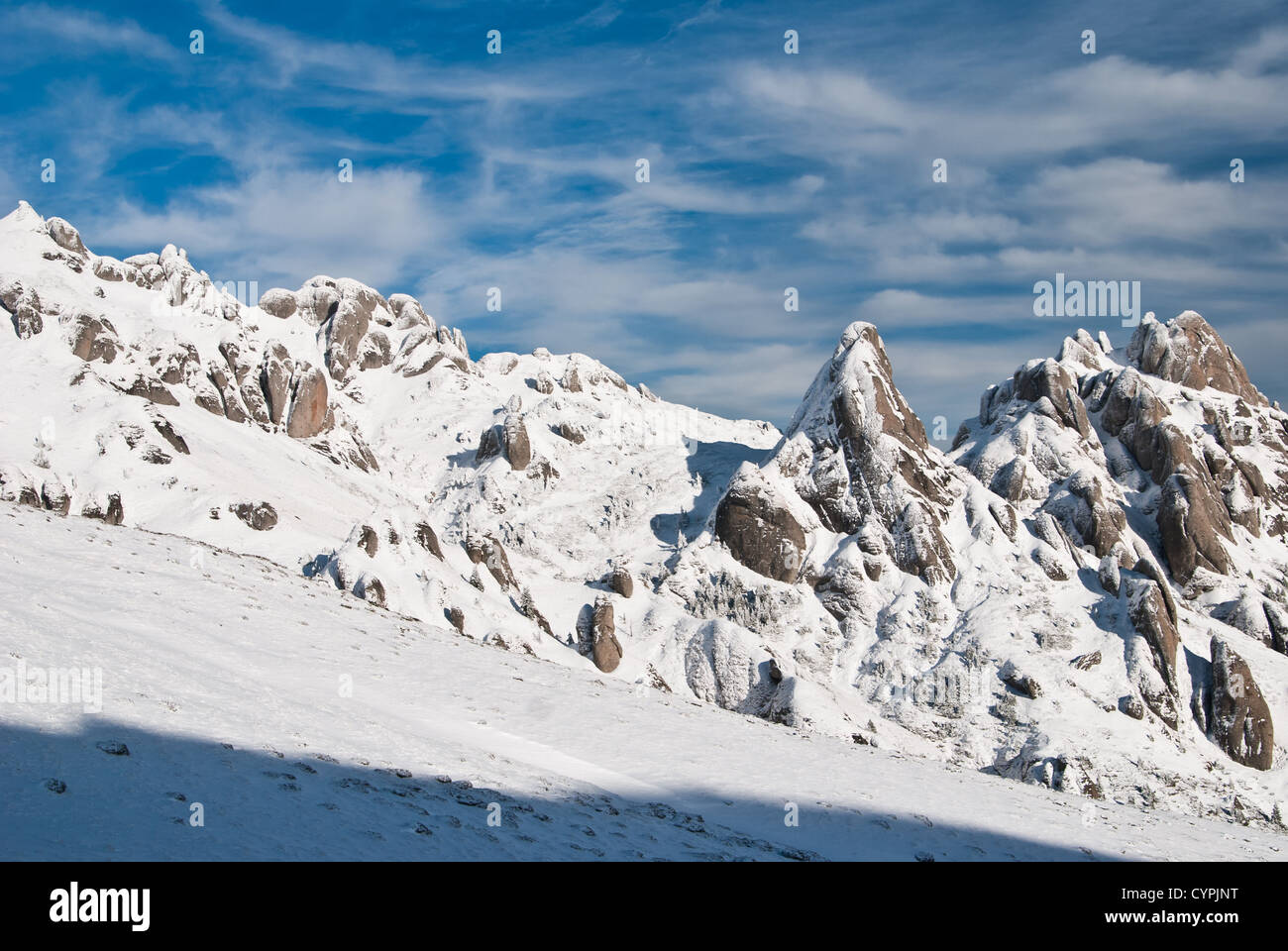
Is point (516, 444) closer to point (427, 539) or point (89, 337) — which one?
point (427, 539)

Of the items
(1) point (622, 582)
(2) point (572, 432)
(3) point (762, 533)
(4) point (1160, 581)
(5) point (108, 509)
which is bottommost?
(4) point (1160, 581)

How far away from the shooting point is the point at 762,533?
85375 mm

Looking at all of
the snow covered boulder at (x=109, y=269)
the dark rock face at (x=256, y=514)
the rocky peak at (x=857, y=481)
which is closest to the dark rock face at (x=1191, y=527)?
the rocky peak at (x=857, y=481)

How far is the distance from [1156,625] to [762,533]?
33.8 meters

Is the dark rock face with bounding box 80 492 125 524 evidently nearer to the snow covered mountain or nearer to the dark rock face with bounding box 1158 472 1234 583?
the snow covered mountain

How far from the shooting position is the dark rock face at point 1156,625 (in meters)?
73.1

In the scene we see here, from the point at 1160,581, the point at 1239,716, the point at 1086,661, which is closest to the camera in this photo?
the point at 1239,716

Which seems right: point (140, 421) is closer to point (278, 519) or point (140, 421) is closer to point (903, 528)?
point (278, 519)

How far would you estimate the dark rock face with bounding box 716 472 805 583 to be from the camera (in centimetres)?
8462

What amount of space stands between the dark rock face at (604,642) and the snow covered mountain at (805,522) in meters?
0.45

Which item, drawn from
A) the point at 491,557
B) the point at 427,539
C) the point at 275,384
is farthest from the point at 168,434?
the point at 275,384

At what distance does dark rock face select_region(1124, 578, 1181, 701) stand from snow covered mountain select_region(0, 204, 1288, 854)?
317 millimetres
